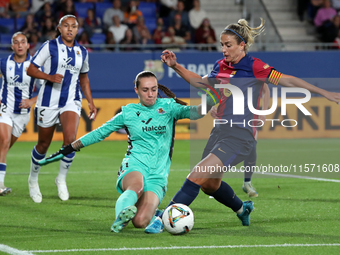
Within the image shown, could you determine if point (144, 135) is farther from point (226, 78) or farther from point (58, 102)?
point (58, 102)

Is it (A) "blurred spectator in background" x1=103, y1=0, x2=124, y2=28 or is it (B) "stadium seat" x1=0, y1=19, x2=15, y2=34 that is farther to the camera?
(A) "blurred spectator in background" x1=103, y1=0, x2=124, y2=28

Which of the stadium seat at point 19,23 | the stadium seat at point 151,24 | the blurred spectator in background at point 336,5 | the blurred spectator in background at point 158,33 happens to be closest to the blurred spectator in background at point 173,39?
the blurred spectator in background at point 158,33

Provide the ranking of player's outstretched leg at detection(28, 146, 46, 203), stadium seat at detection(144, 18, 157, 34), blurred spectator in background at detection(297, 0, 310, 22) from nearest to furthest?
1. player's outstretched leg at detection(28, 146, 46, 203)
2. stadium seat at detection(144, 18, 157, 34)
3. blurred spectator in background at detection(297, 0, 310, 22)

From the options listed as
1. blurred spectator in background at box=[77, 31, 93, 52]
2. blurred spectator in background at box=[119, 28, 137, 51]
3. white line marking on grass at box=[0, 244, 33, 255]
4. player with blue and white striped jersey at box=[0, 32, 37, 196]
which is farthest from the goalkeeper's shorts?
blurred spectator in background at box=[119, 28, 137, 51]

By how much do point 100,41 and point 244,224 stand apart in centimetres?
1374

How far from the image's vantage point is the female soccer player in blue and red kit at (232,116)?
5.17 m

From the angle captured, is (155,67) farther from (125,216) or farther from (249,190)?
(125,216)

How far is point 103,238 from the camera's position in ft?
16.3

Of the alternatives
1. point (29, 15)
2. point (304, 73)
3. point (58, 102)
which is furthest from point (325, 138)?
point (58, 102)

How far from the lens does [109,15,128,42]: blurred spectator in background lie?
18.4 metres

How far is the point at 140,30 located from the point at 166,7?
6.35 feet

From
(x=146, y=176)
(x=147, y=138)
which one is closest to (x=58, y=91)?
(x=147, y=138)

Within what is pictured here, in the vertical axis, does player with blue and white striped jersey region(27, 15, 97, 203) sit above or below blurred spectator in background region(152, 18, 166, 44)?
above

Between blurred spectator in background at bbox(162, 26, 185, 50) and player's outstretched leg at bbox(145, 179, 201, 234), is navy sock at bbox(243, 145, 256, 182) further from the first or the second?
blurred spectator in background at bbox(162, 26, 185, 50)
